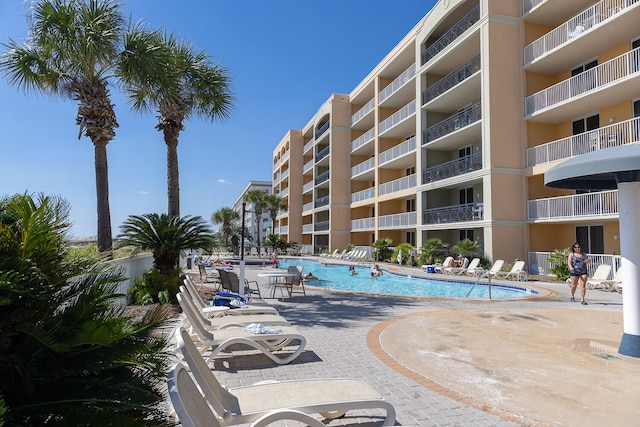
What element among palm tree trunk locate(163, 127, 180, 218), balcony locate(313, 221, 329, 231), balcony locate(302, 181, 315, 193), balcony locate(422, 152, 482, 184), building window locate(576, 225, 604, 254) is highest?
balcony locate(302, 181, 315, 193)

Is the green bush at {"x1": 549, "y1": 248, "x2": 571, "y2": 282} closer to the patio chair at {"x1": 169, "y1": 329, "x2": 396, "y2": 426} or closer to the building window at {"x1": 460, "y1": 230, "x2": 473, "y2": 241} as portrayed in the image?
the building window at {"x1": 460, "y1": 230, "x2": 473, "y2": 241}

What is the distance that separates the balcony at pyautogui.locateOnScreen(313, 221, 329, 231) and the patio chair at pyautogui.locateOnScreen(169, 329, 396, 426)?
36749 millimetres

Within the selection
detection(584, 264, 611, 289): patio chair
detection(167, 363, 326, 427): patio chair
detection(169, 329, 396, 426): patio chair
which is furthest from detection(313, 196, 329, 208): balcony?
detection(167, 363, 326, 427): patio chair

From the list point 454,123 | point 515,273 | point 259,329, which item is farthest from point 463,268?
point 259,329

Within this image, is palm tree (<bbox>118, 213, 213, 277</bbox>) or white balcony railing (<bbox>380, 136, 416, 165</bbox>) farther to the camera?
white balcony railing (<bbox>380, 136, 416, 165</bbox>)

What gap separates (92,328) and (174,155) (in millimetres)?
13479

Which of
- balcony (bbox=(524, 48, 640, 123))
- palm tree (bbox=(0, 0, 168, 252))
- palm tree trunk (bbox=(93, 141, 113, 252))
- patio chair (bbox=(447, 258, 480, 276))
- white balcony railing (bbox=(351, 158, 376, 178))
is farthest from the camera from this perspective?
white balcony railing (bbox=(351, 158, 376, 178))

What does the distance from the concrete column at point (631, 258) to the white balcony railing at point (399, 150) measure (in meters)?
21.7

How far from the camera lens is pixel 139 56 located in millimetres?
10680

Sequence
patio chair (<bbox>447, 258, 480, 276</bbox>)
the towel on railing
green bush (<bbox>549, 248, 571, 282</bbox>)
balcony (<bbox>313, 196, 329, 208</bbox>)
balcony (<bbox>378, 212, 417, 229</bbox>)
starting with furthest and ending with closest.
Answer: balcony (<bbox>313, 196, 329, 208</bbox>)
balcony (<bbox>378, 212, 417, 229</bbox>)
patio chair (<bbox>447, 258, 480, 276</bbox>)
green bush (<bbox>549, 248, 571, 282</bbox>)
the towel on railing

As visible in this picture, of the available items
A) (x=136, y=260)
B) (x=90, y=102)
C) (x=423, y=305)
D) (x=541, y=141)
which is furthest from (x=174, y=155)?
(x=541, y=141)

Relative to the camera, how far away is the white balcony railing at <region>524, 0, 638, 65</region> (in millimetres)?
15680

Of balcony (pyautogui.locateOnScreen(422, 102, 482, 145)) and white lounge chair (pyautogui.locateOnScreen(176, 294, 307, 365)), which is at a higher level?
balcony (pyautogui.locateOnScreen(422, 102, 482, 145))

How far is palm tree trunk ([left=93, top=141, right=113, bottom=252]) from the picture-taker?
36.0 feet
